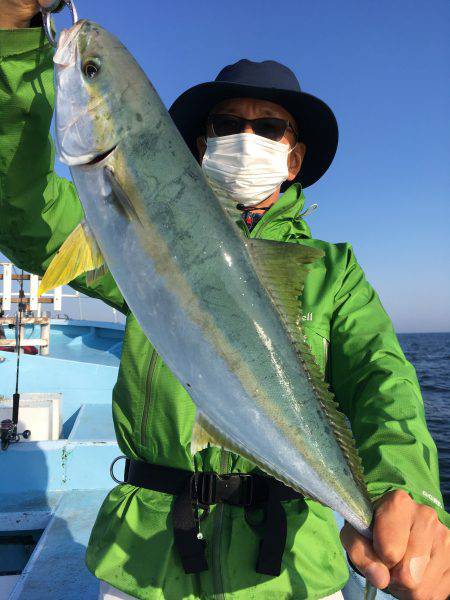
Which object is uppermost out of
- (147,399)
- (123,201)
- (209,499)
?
(123,201)

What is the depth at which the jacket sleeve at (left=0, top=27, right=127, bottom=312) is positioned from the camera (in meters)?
1.90

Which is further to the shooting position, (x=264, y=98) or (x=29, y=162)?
(x=264, y=98)

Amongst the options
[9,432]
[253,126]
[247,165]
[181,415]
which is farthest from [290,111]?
[9,432]

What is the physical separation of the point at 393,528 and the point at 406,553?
0.09 m

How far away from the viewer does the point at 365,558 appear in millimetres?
1521

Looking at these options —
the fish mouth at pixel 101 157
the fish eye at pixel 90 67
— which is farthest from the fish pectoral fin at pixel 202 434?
the fish eye at pixel 90 67

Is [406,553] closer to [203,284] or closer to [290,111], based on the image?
[203,284]

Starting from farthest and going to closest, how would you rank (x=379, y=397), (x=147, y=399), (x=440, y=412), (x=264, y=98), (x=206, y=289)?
(x=440, y=412), (x=264, y=98), (x=147, y=399), (x=379, y=397), (x=206, y=289)

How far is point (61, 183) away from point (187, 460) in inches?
60.5

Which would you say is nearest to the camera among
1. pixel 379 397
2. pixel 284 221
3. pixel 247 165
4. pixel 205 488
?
pixel 379 397

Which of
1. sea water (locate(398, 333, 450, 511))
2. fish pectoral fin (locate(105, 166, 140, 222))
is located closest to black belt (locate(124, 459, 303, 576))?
fish pectoral fin (locate(105, 166, 140, 222))

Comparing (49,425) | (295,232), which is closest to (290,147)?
(295,232)

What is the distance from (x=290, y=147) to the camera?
3.21 m

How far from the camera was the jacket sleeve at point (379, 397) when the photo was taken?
5.86ft
